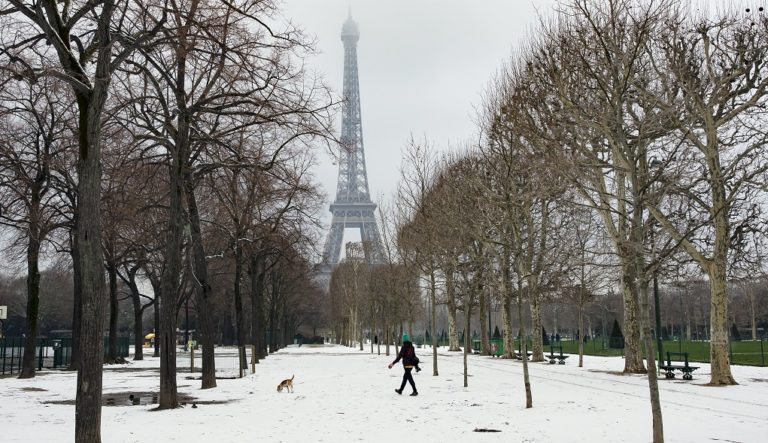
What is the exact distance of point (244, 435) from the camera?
10.9 m

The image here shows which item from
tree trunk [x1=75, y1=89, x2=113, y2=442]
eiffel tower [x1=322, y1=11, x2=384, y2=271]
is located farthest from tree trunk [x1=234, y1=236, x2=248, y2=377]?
eiffel tower [x1=322, y1=11, x2=384, y2=271]

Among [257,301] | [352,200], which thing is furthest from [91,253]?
[352,200]

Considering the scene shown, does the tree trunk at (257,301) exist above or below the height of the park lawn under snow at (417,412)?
above

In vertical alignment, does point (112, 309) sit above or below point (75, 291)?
below

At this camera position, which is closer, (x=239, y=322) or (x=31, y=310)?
(x=31, y=310)

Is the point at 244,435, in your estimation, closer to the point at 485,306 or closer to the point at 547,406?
the point at 547,406

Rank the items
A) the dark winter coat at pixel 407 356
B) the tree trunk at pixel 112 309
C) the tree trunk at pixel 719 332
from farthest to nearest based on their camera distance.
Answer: the tree trunk at pixel 112 309 → the tree trunk at pixel 719 332 → the dark winter coat at pixel 407 356

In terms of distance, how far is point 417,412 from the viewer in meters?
13.5

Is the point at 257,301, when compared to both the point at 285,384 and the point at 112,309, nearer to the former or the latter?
the point at 112,309

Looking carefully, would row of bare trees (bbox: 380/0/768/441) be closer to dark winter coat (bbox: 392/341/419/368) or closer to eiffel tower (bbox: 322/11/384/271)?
dark winter coat (bbox: 392/341/419/368)

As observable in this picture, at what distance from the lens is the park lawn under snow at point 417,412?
1066 centimetres

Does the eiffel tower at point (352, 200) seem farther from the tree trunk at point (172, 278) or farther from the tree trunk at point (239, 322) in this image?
the tree trunk at point (172, 278)

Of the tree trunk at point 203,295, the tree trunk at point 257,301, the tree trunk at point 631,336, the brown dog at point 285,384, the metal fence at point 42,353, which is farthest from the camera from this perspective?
the tree trunk at point 257,301

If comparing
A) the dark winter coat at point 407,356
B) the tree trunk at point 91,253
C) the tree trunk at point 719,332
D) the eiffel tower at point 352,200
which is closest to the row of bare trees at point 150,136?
the tree trunk at point 91,253
